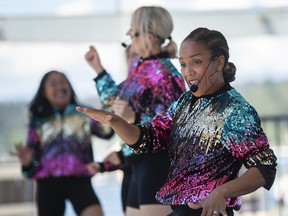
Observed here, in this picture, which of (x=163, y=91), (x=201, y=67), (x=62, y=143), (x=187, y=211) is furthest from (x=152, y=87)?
(x=62, y=143)

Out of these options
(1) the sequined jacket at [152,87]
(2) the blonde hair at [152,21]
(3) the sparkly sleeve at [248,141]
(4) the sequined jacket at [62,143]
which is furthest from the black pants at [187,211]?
(4) the sequined jacket at [62,143]

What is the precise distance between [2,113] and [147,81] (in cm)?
322

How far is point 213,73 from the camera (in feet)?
7.38

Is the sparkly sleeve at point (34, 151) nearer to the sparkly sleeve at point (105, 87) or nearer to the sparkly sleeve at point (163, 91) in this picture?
the sparkly sleeve at point (105, 87)

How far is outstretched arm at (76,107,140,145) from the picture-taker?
6.94 ft

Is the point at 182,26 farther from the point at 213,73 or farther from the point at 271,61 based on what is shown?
the point at 213,73

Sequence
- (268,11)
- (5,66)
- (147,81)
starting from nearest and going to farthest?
(147,81), (268,11), (5,66)

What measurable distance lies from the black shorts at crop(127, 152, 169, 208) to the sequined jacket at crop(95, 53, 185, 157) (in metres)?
0.14

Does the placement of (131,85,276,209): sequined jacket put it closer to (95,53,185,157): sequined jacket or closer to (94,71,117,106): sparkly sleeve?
(95,53,185,157): sequined jacket

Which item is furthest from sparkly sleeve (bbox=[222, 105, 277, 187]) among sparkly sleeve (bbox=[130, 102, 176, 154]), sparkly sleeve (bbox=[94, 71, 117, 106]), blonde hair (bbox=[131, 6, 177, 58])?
sparkly sleeve (bbox=[94, 71, 117, 106])

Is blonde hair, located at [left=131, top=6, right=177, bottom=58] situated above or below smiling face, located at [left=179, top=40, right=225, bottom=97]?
above

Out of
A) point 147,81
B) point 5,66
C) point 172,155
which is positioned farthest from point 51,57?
point 172,155

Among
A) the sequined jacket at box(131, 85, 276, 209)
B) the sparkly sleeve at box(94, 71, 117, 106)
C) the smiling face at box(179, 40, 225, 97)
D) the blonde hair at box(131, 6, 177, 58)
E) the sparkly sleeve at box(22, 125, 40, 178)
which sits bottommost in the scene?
the sparkly sleeve at box(22, 125, 40, 178)

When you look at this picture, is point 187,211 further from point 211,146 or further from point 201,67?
point 201,67
